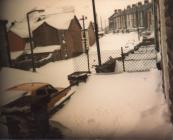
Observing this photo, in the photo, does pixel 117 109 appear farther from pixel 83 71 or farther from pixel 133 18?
pixel 133 18

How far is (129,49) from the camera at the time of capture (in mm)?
2830

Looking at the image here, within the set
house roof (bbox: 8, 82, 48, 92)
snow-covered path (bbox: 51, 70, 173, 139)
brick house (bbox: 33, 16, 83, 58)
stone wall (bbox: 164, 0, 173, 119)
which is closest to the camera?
stone wall (bbox: 164, 0, 173, 119)

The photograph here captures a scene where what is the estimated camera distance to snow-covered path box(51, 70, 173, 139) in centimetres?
272

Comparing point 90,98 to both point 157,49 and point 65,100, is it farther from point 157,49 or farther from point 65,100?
point 157,49

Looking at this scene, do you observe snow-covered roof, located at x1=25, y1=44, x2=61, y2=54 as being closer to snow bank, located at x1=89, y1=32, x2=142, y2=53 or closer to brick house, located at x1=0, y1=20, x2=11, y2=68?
brick house, located at x1=0, y1=20, x2=11, y2=68

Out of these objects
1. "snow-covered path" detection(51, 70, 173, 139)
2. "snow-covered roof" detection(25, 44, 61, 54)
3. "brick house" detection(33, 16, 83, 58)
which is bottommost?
"snow-covered path" detection(51, 70, 173, 139)

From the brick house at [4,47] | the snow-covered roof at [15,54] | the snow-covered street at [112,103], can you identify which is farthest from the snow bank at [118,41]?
the brick house at [4,47]

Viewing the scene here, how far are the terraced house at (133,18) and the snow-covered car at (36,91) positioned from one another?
79 centimetres

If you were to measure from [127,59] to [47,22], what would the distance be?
887mm

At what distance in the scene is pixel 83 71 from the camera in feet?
9.89

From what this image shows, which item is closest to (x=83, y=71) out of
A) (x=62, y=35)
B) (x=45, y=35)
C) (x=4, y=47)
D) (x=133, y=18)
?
(x=62, y=35)

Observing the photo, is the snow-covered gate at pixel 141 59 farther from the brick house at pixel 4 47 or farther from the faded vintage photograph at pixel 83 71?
the brick house at pixel 4 47

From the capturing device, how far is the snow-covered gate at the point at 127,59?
277 cm

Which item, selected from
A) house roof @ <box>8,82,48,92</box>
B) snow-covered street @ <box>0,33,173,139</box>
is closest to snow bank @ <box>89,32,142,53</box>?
snow-covered street @ <box>0,33,173,139</box>
